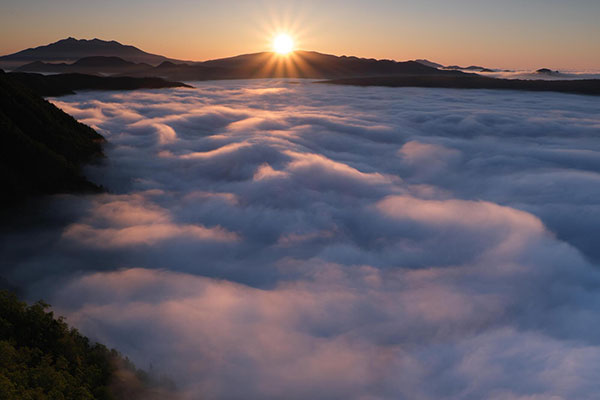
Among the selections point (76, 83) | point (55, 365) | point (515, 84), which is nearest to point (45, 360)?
point (55, 365)

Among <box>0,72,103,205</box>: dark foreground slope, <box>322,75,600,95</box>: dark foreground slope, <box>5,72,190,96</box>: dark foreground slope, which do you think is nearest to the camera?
<box>0,72,103,205</box>: dark foreground slope

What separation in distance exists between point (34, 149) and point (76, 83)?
56.5m

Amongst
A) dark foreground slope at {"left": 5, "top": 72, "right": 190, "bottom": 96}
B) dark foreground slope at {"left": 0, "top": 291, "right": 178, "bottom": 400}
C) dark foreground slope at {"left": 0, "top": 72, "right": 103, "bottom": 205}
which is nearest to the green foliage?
dark foreground slope at {"left": 0, "top": 291, "right": 178, "bottom": 400}

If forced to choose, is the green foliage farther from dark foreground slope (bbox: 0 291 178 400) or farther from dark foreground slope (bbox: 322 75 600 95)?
dark foreground slope (bbox: 322 75 600 95)

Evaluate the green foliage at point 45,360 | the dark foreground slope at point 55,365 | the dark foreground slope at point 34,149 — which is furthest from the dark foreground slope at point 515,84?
the green foliage at point 45,360

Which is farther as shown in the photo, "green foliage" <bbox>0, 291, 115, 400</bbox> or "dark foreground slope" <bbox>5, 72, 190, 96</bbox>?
"dark foreground slope" <bbox>5, 72, 190, 96</bbox>

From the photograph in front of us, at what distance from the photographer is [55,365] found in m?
3.78

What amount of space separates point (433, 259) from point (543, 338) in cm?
306

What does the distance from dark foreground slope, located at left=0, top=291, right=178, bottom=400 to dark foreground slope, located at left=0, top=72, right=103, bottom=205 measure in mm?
6294

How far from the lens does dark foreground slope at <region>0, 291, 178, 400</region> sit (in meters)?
3.29

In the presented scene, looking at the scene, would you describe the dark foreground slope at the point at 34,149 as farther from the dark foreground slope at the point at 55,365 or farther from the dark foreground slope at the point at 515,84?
the dark foreground slope at the point at 515,84

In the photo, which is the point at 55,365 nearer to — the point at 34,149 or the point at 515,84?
the point at 34,149

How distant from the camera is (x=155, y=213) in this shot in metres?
11.5

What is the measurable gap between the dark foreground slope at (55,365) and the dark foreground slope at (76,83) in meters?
46.9
